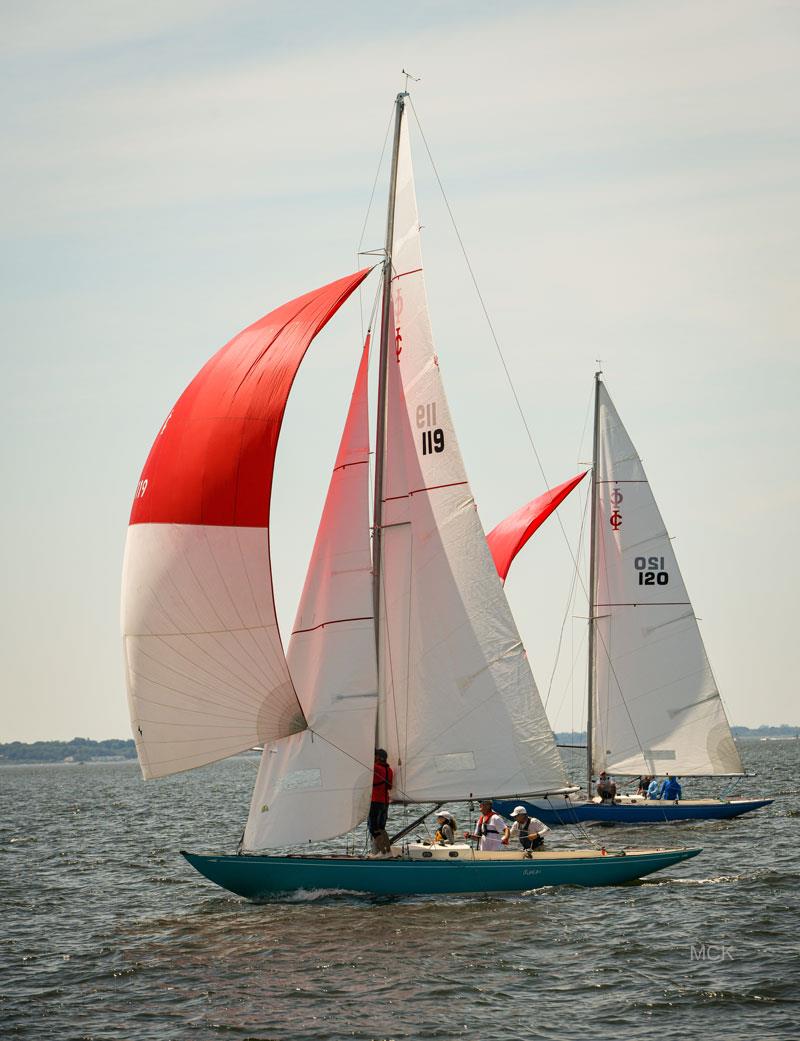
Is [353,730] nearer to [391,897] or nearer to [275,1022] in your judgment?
[391,897]

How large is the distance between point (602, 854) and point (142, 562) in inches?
328

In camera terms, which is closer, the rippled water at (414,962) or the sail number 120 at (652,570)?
the rippled water at (414,962)

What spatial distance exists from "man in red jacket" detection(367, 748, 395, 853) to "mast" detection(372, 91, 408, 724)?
0.70m

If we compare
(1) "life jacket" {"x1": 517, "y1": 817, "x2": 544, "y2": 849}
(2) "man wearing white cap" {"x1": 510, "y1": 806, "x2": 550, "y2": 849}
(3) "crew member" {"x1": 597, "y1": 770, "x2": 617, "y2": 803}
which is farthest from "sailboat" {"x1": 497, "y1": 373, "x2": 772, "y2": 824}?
(1) "life jacket" {"x1": 517, "y1": 817, "x2": 544, "y2": 849}

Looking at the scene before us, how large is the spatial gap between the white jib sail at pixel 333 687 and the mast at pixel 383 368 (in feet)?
1.62

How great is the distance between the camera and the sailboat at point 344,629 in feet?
58.9

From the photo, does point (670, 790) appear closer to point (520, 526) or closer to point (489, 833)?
point (520, 526)

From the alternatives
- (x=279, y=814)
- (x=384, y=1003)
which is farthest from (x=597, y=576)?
(x=384, y=1003)

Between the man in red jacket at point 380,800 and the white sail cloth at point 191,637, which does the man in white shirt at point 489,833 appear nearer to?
the man in red jacket at point 380,800

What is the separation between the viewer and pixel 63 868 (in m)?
30.0

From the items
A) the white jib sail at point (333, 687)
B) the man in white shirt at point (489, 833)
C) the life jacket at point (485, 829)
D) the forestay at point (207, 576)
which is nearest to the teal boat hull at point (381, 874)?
the white jib sail at point (333, 687)

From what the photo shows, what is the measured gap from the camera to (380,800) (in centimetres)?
1961

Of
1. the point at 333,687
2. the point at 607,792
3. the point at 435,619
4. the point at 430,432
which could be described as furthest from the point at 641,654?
the point at 333,687

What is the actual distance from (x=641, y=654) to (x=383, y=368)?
50.4ft
